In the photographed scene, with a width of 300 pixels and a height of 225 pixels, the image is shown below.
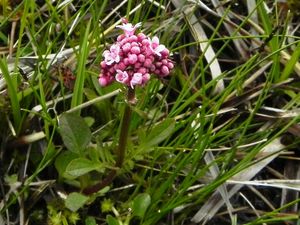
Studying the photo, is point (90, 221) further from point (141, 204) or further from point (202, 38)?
point (202, 38)

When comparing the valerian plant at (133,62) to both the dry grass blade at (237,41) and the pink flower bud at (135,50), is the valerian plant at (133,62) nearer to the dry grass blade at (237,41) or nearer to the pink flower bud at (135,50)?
the pink flower bud at (135,50)

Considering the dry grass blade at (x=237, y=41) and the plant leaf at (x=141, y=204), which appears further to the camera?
the dry grass blade at (x=237, y=41)

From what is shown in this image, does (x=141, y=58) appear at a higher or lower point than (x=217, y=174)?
higher

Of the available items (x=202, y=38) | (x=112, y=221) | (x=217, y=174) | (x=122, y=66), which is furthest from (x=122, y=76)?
(x=202, y=38)

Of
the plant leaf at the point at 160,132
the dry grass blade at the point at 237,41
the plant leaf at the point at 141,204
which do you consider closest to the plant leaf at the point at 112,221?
the plant leaf at the point at 141,204

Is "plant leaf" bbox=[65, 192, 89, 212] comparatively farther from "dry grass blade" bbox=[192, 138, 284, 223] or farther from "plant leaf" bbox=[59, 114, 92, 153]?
"dry grass blade" bbox=[192, 138, 284, 223]

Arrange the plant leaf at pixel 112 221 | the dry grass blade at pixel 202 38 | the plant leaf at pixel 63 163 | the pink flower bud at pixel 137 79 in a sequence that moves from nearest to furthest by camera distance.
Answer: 1. the pink flower bud at pixel 137 79
2. the plant leaf at pixel 112 221
3. the plant leaf at pixel 63 163
4. the dry grass blade at pixel 202 38
